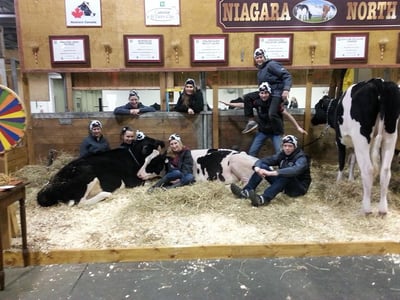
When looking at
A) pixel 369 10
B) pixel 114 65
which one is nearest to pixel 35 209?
pixel 114 65

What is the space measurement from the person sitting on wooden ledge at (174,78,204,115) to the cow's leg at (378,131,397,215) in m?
2.94

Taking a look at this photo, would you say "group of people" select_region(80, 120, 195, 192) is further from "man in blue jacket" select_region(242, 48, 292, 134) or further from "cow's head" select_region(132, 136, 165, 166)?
"man in blue jacket" select_region(242, 48, 292, 134)

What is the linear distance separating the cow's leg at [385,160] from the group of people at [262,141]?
824mm

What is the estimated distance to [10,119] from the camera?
338cm

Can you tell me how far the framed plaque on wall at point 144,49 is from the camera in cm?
586

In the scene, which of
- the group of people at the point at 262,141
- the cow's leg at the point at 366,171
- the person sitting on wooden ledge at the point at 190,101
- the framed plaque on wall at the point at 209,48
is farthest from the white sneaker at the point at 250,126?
the cow's leg at the point at 366,171

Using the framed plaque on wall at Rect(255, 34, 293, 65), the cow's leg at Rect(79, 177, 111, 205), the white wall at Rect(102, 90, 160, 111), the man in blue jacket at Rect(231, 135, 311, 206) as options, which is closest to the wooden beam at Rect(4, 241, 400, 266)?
the man in blue jacket at Rect(231, 135, 311, 206)

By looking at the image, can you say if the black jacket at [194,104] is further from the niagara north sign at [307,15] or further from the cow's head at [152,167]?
the niagara north sign at [307,15]

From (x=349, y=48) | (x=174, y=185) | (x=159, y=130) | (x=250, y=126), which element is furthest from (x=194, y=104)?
(x=349, y=48)

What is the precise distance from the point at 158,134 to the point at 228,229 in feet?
9.06

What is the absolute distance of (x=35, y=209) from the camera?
4.29 metres

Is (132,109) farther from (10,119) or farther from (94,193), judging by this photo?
(10,119)

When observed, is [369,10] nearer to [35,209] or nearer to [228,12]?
[228,12]

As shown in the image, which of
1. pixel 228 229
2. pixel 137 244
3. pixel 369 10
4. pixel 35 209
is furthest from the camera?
pixel 369 10
